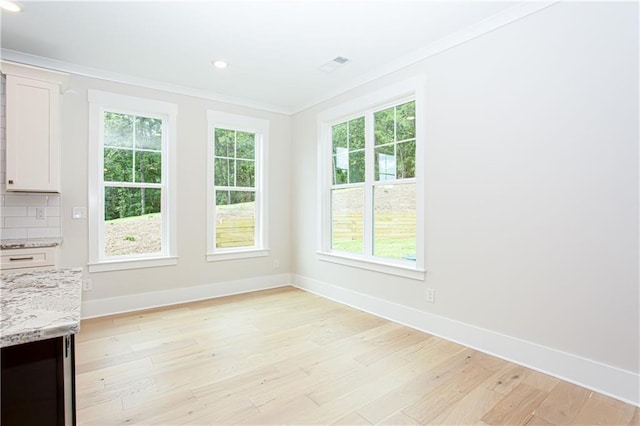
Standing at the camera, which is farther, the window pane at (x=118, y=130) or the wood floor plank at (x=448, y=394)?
the window pane at (x=118, y=130)

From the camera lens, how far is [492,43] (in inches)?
109

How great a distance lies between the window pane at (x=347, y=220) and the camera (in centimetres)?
418

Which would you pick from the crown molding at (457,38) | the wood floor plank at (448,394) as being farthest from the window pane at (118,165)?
the wood floor plank at (448,394)

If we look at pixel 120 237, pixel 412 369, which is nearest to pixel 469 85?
pixel 412 369

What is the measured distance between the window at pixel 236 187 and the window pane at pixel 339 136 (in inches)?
40.7

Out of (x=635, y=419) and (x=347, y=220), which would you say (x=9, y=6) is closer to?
(x=347, y=220)

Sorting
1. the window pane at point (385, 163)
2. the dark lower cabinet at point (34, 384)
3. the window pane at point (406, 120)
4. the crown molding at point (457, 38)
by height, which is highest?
the crown molding at point (457, 38)

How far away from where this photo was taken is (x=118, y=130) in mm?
3938

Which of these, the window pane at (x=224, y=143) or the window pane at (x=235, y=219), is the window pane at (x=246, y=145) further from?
the window pane at (x=235, y=219)

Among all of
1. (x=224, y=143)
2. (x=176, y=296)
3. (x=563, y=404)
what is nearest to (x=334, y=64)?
(x=224, y=143)

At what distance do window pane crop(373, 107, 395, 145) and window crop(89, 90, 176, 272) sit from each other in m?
2.43

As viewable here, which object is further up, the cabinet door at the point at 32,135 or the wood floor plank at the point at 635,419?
the cabinet door at the point at 32,135

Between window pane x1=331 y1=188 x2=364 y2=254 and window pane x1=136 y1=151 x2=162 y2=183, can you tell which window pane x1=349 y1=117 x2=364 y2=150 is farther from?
window pane x1=136 y1=151 x2=162 y2=183

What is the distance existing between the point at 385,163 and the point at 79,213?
10.8 ft
